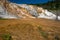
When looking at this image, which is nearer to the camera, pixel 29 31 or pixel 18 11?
pixel 29 31

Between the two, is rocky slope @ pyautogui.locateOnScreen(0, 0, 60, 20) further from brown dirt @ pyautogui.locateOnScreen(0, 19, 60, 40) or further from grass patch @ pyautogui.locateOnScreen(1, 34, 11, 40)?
grass patch @ pyautogui.locateOnScreen(1, 34, 11, 40)

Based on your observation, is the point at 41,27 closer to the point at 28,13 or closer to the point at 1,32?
the point at 1,32

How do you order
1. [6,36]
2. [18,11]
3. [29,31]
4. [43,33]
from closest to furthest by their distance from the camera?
[6,36], [29,31], [43,33], [18,11]

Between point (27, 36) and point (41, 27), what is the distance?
82.9 inches

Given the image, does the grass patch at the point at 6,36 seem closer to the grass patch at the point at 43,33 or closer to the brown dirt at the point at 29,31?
the brown dirt at the point at 29,31

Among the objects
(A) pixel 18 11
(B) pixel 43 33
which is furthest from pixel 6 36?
(A) pixel 18 11

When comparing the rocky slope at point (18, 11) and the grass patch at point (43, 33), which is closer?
the grass patch at point (43, 33)

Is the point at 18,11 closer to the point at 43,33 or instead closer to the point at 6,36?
the point at 43,33

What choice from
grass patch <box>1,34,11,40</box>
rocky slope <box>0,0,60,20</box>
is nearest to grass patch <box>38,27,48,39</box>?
grass patch <box>1,34,11,40</box>

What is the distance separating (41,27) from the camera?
17938mm

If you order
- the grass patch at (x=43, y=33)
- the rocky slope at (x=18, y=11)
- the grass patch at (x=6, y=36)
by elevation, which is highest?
the rocky slope at (x=18, y=11)

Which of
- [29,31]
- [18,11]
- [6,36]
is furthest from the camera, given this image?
[18,11]

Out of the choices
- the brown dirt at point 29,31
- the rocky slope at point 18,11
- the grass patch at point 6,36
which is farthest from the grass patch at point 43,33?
the rocky slope at point 18,11

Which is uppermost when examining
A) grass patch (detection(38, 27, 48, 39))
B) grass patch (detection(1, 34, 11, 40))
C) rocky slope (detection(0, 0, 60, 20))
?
rocky slope (detection(0, 0, 60, 20))
